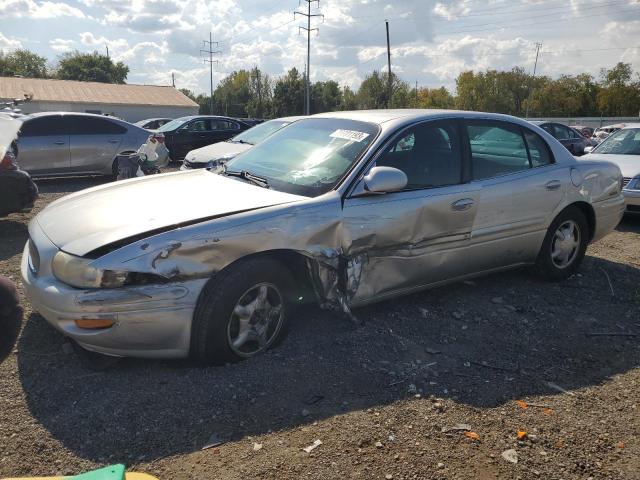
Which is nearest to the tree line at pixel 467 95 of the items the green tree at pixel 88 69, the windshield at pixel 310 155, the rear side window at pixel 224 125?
the green tree at pixel 88 69

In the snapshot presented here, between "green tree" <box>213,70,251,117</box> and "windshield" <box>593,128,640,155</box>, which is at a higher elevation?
"green tree" <box>213,70,251,117</box>

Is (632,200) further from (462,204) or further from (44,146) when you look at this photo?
(44,146)

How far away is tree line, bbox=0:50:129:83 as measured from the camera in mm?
75438

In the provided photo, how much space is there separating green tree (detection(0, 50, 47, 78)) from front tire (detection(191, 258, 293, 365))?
300 ft

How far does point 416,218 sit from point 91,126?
9026 mm

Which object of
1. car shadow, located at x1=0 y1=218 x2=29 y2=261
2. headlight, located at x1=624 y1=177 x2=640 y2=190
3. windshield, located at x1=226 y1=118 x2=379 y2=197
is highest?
windshield, located at x1=226 y1=118 x2=379 y2=197

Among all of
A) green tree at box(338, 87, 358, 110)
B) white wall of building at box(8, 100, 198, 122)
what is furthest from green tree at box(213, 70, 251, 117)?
white wall of building at box(8, 100, 198, 122)

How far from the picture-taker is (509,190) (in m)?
4.57

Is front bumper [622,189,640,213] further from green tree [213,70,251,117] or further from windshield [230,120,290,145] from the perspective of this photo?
green tree [213,70,251,117]

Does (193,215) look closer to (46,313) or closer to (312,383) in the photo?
(46,313)

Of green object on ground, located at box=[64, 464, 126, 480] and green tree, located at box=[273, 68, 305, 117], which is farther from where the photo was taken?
green tree, located at box=[273, 68, 305, 117]

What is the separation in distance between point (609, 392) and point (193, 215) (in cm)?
279

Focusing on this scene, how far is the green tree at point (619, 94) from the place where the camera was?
67.1 meters

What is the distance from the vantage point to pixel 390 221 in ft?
12.6
